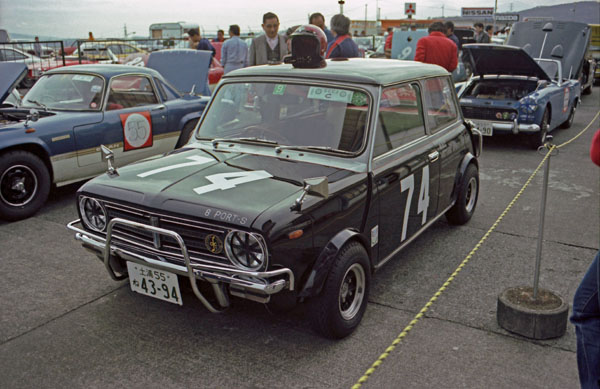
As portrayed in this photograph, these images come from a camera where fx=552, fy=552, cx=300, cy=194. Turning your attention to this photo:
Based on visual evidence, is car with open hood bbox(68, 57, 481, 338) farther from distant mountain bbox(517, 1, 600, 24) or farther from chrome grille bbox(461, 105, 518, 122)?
distant mountain bbox(517, 1, 600, 24)

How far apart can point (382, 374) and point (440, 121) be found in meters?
2.59

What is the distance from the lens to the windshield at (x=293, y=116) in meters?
3.83

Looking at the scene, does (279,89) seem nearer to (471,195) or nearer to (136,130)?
(471,195)

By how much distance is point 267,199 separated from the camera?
315 centimetres

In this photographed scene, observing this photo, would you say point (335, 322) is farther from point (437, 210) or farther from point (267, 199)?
point (437, 210)

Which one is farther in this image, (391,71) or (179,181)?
(391,71)

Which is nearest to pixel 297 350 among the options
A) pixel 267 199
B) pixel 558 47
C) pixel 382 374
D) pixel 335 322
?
pixel 335 322

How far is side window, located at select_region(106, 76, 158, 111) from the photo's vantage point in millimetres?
6680

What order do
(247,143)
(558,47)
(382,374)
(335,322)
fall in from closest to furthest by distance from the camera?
(382,374)
(335,322)
(247,143)
(558,47)

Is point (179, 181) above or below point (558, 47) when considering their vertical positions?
below

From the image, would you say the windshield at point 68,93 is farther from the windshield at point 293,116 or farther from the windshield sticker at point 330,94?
the windshield sticker at point 330,94

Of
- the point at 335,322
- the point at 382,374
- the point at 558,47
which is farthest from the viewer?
the point at 558,47

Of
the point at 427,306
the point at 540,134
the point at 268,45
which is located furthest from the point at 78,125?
the point at 540,134

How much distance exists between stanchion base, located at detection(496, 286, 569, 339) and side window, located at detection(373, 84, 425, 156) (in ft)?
4.33
